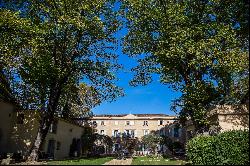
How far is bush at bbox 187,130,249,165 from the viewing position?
20.2m

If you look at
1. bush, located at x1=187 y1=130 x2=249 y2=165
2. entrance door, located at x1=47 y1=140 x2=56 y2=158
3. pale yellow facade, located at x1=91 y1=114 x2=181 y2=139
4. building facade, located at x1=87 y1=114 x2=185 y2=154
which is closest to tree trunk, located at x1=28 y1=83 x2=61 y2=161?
entrance door, located at x1=47 y1=140 x2=56 y2=158

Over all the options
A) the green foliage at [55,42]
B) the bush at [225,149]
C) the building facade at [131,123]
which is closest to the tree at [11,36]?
the green foliage at [55,42]

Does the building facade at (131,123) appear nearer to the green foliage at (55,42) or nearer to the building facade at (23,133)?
the building facade at (23,133)

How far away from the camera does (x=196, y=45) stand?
27.2 meters

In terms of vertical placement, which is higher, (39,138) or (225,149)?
(39,138)

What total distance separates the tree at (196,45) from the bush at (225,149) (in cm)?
583

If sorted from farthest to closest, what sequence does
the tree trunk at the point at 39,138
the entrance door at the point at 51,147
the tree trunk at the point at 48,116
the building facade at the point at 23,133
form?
the entrance door at the point at 51,147 < the building facade at the point at 23,133 < the tree trunk at the point at 48,116 < the tree trunk at the point at 39,138

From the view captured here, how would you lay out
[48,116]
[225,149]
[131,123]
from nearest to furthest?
[225,149], [48,116], [131,123]

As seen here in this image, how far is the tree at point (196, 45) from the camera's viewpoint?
2725 centimetres

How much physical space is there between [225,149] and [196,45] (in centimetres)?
977

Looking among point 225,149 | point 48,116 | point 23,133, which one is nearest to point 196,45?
point 225,149

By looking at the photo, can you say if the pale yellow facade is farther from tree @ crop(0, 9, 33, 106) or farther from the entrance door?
tree @ crop(0, 9, 33, 106)

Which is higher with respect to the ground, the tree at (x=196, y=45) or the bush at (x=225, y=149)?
the tree at (x=196, y=45)

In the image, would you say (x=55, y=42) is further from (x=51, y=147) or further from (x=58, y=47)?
(x=51, y=147)
